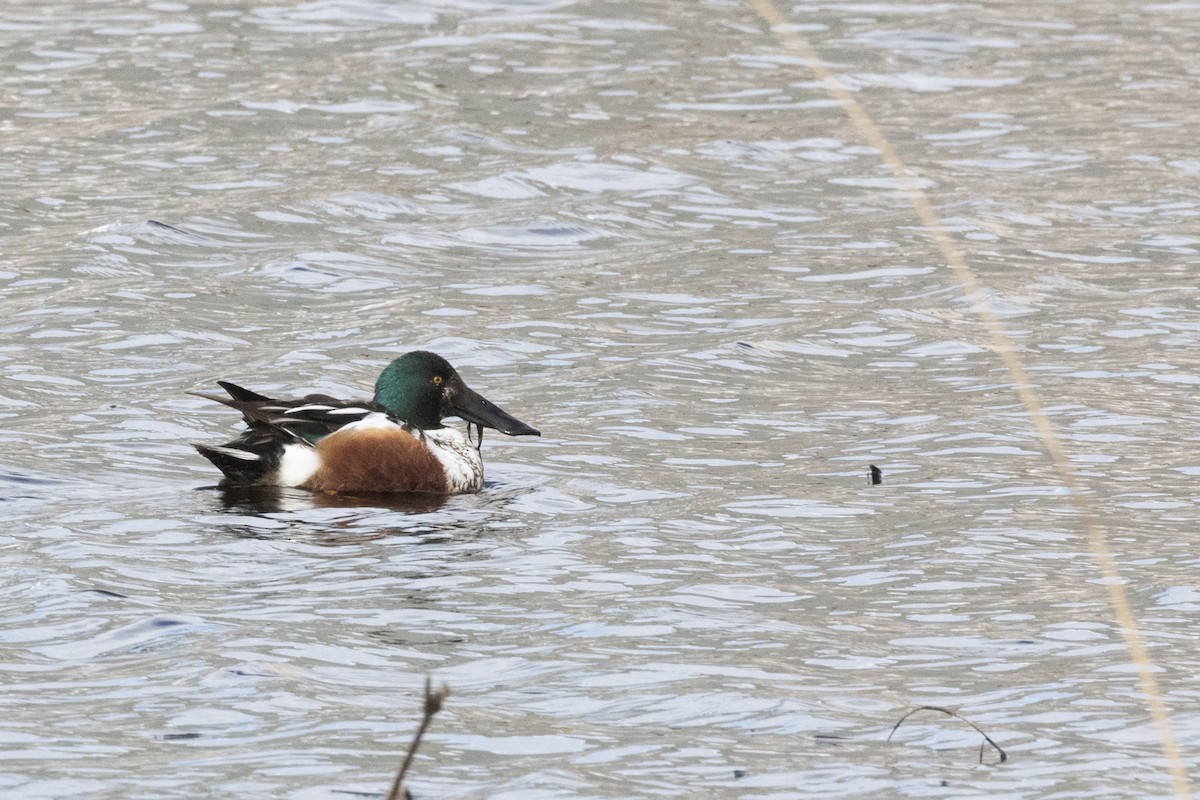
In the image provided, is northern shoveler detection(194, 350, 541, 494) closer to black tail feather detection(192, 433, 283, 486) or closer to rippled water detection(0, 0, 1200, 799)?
black tail feather detection(192, 433, 283, 486)

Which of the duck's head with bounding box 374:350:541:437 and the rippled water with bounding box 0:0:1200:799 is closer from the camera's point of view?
the rippled water with bounding box 0:0:1200:799

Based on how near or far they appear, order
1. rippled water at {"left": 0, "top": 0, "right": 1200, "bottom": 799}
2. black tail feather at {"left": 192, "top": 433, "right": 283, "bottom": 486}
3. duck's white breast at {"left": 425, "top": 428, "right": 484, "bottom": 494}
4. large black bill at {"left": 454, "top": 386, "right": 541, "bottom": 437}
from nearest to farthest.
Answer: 1. rippled water at {"left": 0, "top": 0, "right": 1200, "bottom": 799}
2. black tail feather at {"left": 192, "top": 433, "right": 283, "bottom": 486}
3. duck's white breast at {"left": 425, "top": 428, "right": 484, "bottom": 494}
4. large black bill at {"left": 454, "top": 386, "right": 541, "bottom": 437}

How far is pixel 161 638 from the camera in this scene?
7133 mm

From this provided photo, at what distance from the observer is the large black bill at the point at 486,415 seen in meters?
9.96

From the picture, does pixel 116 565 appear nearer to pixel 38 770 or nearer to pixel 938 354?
pixel 38 770

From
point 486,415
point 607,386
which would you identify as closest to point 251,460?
point 486,415

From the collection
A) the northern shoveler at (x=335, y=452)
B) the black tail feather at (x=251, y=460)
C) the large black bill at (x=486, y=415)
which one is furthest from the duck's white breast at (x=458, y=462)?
the black tail feather at (x=251, y=460)

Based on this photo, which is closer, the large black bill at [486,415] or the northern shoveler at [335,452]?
the northern shoveler at [335,452]

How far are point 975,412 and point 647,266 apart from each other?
360 cm

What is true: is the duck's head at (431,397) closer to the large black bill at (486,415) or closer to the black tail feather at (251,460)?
the large black bill at (486,415)

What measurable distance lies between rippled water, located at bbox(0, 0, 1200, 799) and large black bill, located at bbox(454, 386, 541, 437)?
0.80 ft

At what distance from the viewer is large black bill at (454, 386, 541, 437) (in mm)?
9961

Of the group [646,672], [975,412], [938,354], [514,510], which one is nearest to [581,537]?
[514,510]

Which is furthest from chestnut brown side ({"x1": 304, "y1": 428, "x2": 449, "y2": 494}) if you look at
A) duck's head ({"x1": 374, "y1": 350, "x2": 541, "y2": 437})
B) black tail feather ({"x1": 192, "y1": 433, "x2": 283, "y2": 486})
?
duck's head ({"x1": 374, "y1": 350, "x2": 541, "y2": 437})
